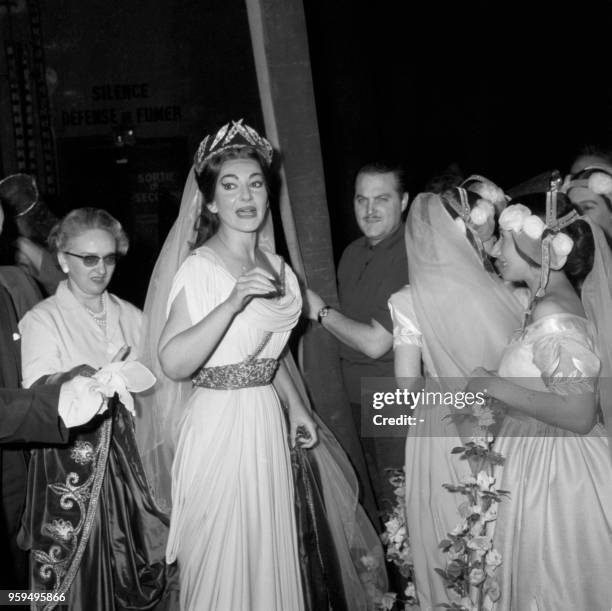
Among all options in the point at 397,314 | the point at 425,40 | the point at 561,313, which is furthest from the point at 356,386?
the point at 425,40

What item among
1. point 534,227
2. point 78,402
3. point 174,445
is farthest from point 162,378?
point 534,227

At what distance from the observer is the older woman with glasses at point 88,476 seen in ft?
9.41

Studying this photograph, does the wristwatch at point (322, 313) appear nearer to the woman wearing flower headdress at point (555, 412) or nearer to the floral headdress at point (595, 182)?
the woman wearing flower headdress at point (555, 412)

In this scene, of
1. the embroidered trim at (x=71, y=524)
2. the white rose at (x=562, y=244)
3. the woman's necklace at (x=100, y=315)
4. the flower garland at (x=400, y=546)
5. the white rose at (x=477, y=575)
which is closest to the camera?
the white rose at (x=562, y=244)

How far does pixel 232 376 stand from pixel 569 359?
1.02 meters

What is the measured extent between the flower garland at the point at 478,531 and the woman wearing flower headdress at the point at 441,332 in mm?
144

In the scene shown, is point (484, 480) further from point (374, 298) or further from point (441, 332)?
point (374, 298)

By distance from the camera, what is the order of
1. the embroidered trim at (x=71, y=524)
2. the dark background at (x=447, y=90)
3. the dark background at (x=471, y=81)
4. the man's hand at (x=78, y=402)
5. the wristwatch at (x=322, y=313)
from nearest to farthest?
the man's hand at (x=78, y=402), the embroidered trim at (x=71, y=524), the wristwatch at (x=322, y=313), the dark background at (x=447, y=90), the dark background at (x=471, y=81)

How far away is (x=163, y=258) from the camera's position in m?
2.78

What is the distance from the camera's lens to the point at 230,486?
2580 mm

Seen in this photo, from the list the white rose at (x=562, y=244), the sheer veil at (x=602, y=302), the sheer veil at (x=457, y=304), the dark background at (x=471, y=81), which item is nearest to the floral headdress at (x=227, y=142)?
the sheer veil at (x=457, y=304)

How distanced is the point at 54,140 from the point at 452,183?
15.9 ft

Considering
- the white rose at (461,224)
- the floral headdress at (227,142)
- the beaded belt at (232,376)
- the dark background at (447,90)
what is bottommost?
the beaded belt at (232,376)

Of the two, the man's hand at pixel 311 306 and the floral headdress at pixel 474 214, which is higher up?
the floral headdress at pixel 474 214
